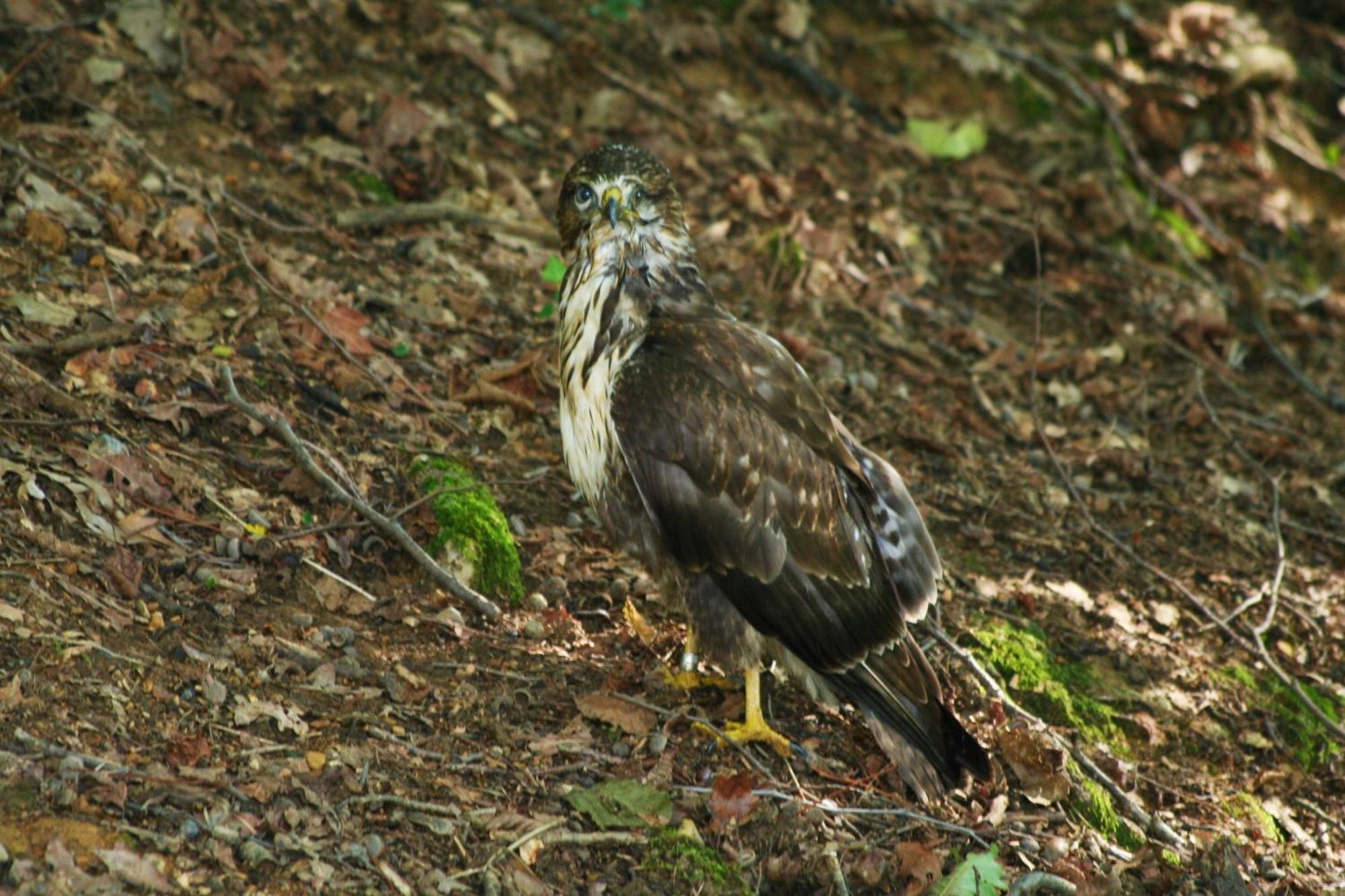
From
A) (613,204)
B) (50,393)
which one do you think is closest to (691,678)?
(613,204)

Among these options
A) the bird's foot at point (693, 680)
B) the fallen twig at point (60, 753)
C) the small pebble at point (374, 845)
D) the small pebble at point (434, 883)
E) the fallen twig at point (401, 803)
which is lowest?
the bird's foot at point (693, 680)

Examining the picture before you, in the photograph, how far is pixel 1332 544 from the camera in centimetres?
725

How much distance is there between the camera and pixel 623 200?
5.28 metres

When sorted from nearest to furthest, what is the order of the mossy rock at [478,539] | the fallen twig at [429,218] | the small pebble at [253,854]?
1. the small pebble at [253,854]
2. the mossy rock at [478,539]
3. the fallen twig at [429,218]

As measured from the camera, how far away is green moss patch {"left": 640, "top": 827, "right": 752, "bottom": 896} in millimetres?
4234

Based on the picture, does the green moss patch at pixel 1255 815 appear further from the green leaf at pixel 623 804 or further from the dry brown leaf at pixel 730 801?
the green leaf at pixel 623 804

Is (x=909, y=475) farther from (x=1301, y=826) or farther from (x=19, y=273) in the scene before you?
(x=19, y=273)

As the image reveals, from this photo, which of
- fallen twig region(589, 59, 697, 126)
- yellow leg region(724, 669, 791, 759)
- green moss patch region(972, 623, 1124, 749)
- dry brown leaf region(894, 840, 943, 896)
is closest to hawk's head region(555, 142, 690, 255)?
yellow leg region(724, 669, 791, 759)

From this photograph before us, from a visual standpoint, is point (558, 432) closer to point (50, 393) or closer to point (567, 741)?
point (567, 741)

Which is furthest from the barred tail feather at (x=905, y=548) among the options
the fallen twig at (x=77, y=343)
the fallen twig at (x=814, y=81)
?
the fallen twig at (x=814, y=81)

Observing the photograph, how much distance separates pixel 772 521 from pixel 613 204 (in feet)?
4.47

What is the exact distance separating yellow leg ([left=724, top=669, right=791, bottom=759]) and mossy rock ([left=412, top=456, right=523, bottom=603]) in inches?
39.9

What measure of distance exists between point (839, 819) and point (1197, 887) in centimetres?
121

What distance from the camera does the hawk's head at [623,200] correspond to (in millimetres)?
5285
